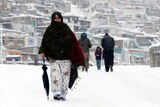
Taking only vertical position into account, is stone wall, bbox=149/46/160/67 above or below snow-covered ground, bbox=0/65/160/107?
below

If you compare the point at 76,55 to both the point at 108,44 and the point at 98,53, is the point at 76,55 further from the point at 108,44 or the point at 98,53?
the point at 98,53

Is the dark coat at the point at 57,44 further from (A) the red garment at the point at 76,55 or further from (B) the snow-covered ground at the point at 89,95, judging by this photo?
(B) the snow-covered ground at the point at 89,95

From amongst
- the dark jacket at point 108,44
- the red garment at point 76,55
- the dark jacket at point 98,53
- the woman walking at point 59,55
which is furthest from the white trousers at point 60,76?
the dark jacket at point 98,53

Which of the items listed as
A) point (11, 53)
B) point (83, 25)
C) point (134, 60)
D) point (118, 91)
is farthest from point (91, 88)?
point (83, 25)

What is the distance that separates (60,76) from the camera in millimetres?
8602

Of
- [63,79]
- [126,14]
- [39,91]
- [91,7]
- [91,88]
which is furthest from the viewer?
[126,14]

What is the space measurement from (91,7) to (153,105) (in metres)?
123

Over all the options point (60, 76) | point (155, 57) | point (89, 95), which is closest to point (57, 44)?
point (60, 76)

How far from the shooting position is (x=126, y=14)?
14200 centimetres

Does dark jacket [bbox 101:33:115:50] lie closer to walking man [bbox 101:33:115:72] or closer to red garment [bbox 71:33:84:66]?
walking man [bbox 101:33:115:72]

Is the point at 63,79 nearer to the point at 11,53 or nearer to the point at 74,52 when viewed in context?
the point at 74,52

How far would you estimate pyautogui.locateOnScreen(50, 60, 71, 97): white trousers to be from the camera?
8.59 metres

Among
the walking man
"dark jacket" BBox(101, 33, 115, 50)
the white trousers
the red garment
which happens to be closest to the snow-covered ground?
the white trousers

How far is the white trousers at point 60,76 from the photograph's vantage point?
8586 mm
